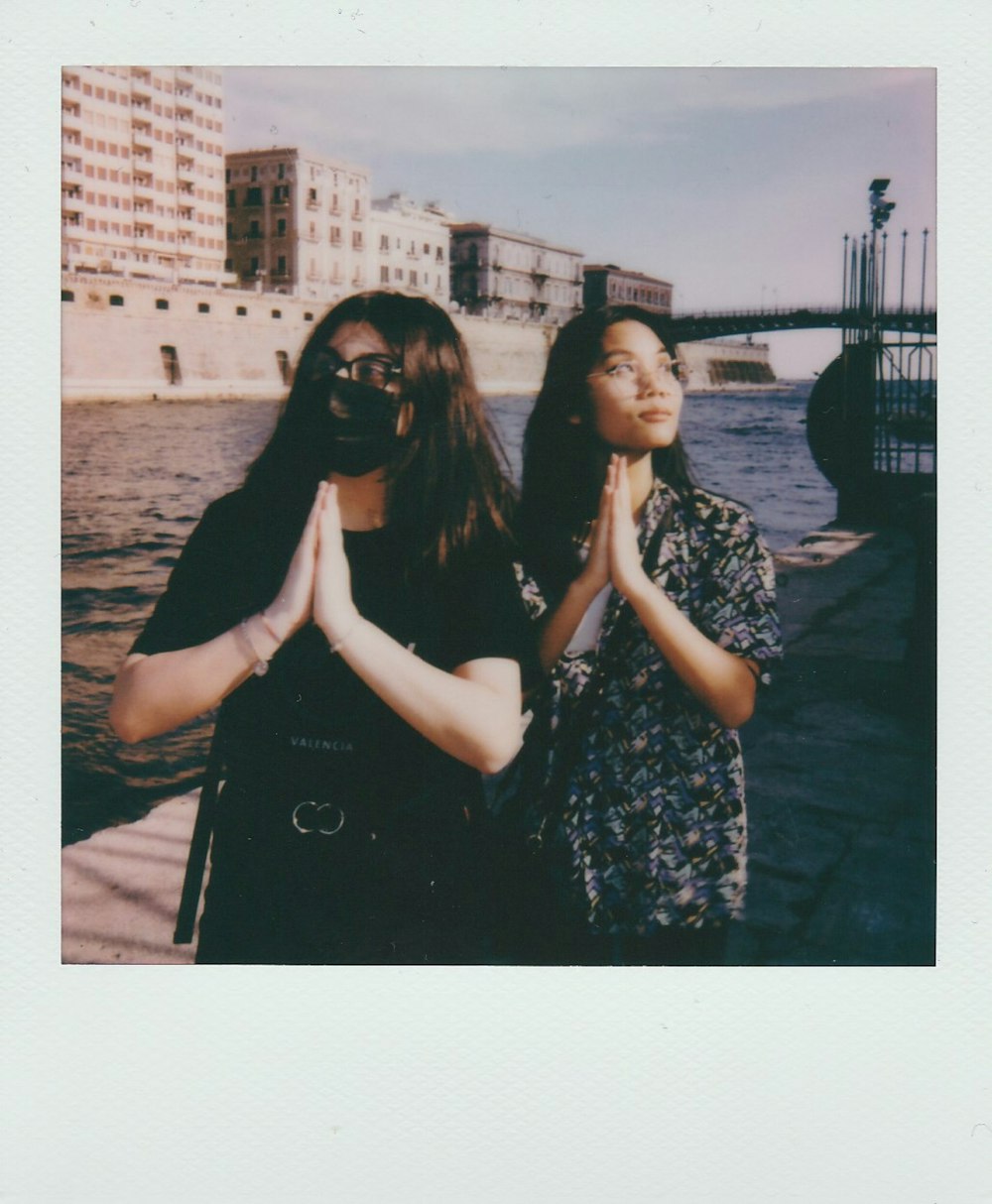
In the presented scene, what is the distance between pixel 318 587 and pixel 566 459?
503 mm

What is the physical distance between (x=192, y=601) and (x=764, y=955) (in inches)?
52.4

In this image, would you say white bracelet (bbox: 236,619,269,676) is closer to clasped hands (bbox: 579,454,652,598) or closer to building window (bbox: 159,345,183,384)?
clasped hands (bbox: 579,454,652,598)

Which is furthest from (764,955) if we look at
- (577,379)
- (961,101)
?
(961,101)

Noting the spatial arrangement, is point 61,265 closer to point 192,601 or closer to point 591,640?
point 192,601

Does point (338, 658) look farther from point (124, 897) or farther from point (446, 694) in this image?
point (124, 897)

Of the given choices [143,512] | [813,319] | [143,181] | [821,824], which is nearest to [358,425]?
[143,512]

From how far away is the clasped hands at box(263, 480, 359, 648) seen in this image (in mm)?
1537

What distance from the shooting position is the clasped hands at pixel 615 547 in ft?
5.30

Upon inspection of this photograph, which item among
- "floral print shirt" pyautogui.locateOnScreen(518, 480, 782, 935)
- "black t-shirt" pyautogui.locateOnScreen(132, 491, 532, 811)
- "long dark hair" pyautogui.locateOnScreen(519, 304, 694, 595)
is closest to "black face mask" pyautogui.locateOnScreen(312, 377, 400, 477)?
"black t-shirt" pyautogui.locateOnScreen(132, 491, 532, 811)

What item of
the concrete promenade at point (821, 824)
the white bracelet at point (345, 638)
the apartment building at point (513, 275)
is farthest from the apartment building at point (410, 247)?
the concrete promenade at point (821, 824)

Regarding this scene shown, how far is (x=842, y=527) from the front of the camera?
2.17 meters

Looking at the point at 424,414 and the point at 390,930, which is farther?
the point at 424,414

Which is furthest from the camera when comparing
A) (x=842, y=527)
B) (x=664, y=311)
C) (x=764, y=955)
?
(x=842, y=527)

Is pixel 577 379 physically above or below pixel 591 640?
above
